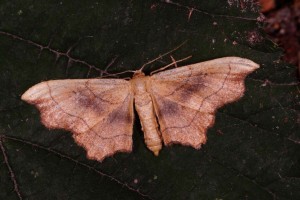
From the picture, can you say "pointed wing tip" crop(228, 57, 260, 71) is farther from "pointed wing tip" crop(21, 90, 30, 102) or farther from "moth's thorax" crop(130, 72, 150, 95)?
"pointed wing tip" crop(21, 90, 30, 102)

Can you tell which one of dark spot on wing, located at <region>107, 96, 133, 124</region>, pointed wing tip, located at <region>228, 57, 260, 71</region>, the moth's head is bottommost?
dark spot on wing, located at <region>107, 96, 133, 124</region>

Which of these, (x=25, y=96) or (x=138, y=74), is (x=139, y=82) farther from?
(x=25, y=96)

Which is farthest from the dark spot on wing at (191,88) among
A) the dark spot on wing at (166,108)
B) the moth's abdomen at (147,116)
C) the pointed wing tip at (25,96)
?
the pointed wing tip at (25,96)

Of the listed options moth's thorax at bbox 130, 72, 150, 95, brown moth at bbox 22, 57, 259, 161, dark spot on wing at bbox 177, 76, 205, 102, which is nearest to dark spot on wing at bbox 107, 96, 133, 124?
brown moth at bbox 22, 57, 259, 161

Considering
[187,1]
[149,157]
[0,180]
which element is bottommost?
[0,180]

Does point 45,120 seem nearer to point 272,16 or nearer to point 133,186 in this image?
point 133,186

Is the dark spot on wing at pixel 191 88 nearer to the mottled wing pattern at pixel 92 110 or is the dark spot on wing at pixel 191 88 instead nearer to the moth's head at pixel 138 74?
the moth's head at pixel 138 74

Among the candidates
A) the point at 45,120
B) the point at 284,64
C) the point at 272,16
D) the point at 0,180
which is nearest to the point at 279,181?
the point at 284,64
